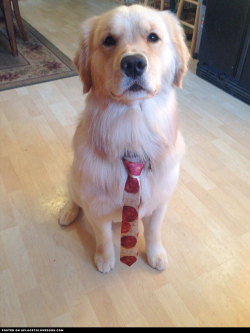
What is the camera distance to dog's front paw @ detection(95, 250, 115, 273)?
1.24m

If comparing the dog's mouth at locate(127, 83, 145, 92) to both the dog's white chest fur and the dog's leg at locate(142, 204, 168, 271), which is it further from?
the dog's leg at locate(142, 204, 168, 271)

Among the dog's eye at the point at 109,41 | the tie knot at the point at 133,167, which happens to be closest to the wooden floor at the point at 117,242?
the tie knot at the point at 133,167

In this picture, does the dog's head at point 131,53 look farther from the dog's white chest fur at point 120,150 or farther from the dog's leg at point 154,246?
the dog's leg at point 154,246

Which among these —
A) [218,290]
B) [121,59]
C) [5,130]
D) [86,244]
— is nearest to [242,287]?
[218,290]

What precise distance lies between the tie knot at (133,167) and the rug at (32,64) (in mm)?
1968

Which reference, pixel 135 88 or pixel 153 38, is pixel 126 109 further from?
pixel 153 38

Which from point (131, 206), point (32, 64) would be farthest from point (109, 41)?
point (32, 64)

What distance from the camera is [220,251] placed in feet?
4.40

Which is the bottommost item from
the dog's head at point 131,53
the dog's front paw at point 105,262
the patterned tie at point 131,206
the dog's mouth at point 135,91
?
the dog's front paw at point 105,262

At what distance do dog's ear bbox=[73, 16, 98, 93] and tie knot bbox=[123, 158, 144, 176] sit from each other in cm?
32

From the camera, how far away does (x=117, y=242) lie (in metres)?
1.38

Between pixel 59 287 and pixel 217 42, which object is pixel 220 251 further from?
pixel 217 42

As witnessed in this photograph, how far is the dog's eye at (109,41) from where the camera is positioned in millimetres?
948

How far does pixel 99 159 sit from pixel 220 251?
0.77m
